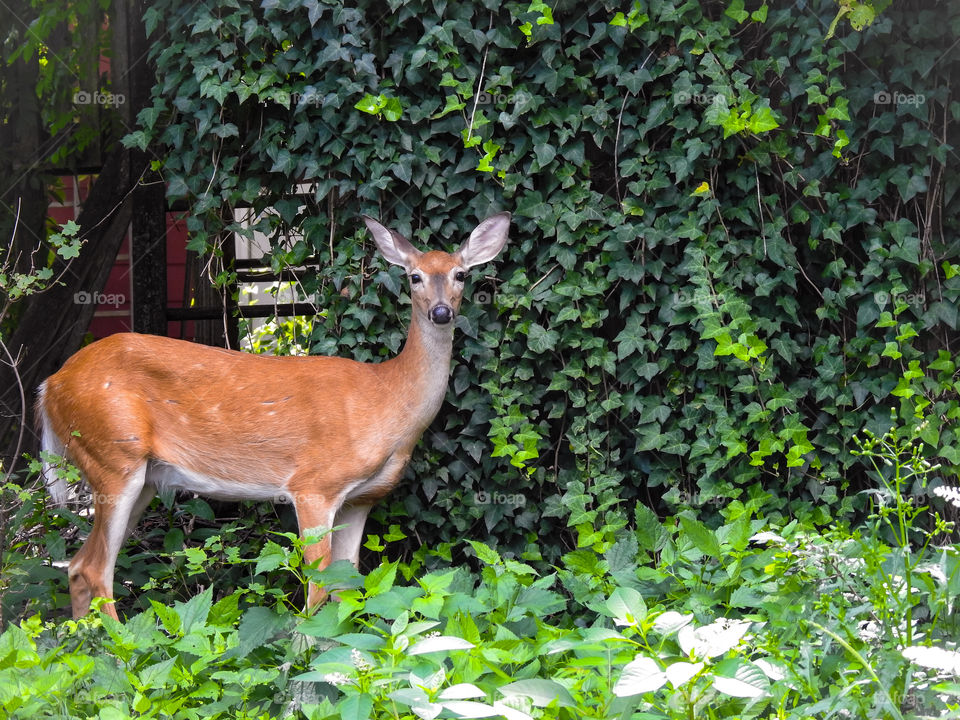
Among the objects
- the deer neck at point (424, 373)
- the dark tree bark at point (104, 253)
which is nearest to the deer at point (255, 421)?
the deer neck at point (424, 373)

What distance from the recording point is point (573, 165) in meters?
5.09

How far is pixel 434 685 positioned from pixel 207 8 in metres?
3.99

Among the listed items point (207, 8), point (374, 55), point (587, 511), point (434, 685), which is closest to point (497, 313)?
point (587, 511)

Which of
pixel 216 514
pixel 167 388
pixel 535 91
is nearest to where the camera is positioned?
pixel 167 388

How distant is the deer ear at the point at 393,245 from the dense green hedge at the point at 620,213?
0.39m

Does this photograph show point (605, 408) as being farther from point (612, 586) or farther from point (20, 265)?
point (20, 265)

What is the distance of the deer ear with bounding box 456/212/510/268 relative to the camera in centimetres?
474
